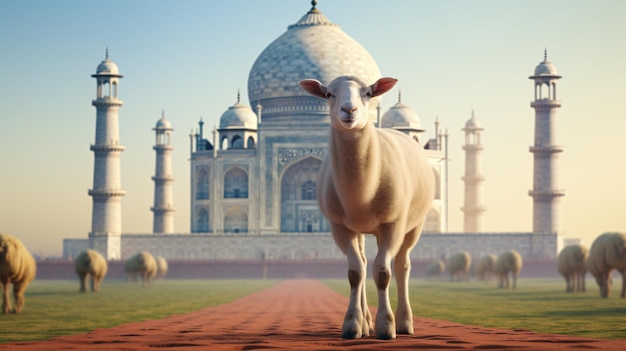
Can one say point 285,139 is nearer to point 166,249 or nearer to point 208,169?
point 208,169

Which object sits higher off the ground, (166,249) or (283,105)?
(283,105)

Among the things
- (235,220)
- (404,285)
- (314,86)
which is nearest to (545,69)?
(235,220)

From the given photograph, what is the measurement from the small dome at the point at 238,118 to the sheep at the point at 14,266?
→ 1344 inches

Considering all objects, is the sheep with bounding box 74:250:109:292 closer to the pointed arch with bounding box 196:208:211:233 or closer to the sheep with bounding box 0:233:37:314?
the sheep with bounding box 0:233:37:314

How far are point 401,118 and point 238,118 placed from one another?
8.22 m

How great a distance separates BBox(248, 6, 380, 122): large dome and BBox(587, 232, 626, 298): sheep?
92.1 ft

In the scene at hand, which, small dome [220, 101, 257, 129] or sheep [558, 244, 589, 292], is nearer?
sheep [558, 244, 589, 292]

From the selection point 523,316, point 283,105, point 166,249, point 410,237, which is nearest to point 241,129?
point 283,105

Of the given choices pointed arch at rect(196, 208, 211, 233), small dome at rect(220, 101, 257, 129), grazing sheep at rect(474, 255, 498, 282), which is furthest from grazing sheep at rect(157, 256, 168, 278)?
small dome at rect(220, 101, 257, 129)

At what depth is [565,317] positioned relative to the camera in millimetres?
13039

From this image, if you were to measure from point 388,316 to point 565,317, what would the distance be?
22.7ft

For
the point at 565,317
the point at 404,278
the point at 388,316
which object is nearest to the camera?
the point at 388,316

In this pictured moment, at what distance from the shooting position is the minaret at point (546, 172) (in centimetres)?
4531

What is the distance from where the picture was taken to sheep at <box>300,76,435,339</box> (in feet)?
22.2
